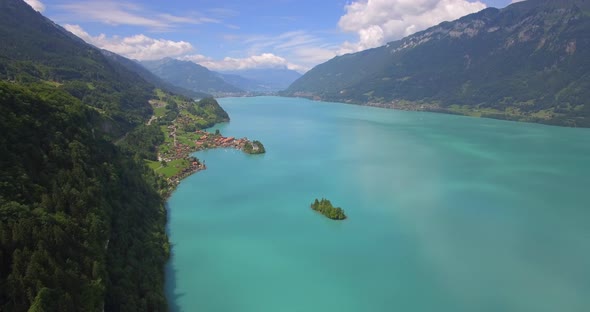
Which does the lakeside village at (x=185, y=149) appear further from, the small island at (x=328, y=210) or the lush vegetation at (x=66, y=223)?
the small island at (x=328, y=210)

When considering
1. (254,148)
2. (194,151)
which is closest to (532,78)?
(254,148)

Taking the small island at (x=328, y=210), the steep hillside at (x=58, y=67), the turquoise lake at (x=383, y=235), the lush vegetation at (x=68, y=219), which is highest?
the steep hillside at (x=58, y=67)

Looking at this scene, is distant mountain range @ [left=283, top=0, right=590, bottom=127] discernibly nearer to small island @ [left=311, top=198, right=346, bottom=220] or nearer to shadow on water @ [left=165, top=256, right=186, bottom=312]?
small island @ [left=311, top=198, right=346, bottom=220]

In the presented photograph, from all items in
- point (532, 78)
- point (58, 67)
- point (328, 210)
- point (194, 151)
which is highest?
point (58, 67)

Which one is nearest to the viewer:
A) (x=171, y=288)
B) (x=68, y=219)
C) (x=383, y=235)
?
(x=68, y=219)

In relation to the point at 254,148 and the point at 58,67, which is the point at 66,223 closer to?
the point at 254,148

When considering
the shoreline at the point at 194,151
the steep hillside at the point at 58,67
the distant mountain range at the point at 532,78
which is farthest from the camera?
the distant mountain range at the point at 532,78

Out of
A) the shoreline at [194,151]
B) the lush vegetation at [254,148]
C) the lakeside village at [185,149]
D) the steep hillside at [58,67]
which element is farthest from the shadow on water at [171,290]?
the steep hillside at [58,67]

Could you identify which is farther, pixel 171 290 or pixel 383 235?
pixel 383 235

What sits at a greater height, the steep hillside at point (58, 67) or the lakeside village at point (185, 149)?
the steep hillside at point (58, 67)
